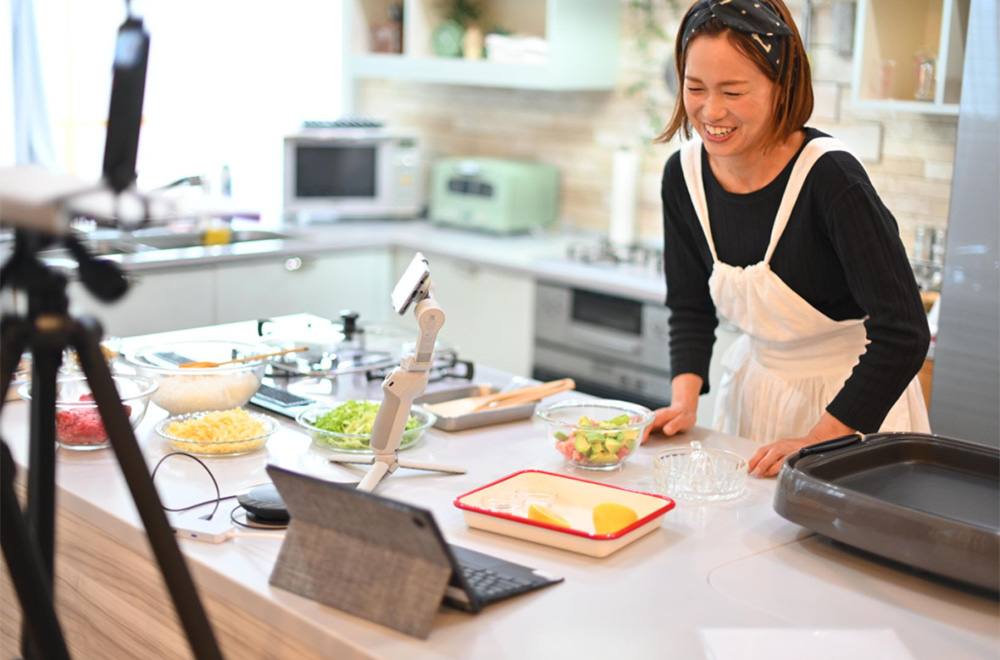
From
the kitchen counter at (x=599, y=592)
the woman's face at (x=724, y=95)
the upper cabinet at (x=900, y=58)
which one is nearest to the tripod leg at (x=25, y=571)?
the kitchen counter at (x=599, y=592)

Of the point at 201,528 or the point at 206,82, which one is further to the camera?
the point at 206,82

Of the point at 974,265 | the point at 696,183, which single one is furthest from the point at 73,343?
the point at 974,265

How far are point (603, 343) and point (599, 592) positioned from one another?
7.80 ft

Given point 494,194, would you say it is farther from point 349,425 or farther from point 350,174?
point 349,425

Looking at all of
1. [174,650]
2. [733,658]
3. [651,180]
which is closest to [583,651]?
[733,658]

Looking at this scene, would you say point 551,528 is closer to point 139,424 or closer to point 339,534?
point 339,534

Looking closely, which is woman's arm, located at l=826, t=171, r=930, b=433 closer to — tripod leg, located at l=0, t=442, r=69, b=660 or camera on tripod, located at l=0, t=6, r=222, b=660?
camera on tripod, located at l=0, t=6, r=222, b=660

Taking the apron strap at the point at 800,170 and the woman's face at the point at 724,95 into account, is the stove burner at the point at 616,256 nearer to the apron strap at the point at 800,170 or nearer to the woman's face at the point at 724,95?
the apron strap at the point at 800,170

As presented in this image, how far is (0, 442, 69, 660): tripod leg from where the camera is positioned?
1100 millimetres

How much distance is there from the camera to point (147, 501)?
112 centimetres

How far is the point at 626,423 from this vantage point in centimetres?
193

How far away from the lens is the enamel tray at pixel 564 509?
153cm

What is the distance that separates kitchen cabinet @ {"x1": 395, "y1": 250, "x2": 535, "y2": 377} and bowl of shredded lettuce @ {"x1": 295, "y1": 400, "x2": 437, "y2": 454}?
191 cm

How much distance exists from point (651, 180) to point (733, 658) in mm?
3207
